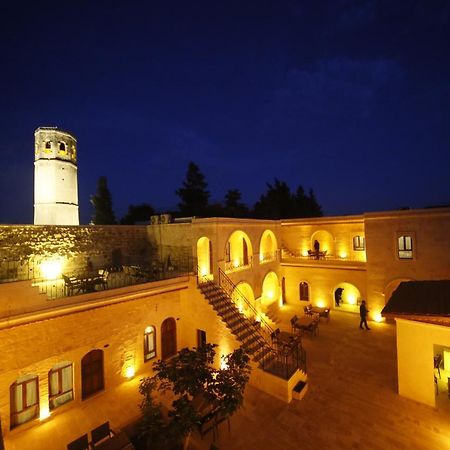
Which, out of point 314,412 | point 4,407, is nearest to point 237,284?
point 314,412

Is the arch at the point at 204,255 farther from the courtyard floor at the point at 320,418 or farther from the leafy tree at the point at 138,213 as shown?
the leafy tree at the point at 138,213

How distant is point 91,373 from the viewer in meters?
10.2

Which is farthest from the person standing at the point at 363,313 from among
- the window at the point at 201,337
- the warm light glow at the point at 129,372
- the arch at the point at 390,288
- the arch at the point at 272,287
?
the warm light glow at the point at 129,372

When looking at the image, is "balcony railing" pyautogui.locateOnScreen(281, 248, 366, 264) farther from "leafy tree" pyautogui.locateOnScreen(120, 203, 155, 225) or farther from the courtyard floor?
"leafy tree" pyautogui.locateOnScreen(120, 203, 155, 225)

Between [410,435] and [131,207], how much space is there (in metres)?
39.6

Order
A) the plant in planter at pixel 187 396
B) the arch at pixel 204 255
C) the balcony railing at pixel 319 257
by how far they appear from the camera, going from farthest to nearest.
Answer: the balcony railing at pixel 319 257 → the arch at pixel 204 255 → the plant in planter at pixel 187 396

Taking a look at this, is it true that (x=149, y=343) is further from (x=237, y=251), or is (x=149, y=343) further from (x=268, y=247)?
(x=268, y=247)

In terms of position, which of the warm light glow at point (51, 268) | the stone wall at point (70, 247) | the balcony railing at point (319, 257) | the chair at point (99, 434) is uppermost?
the stone wall at point (70, 247)

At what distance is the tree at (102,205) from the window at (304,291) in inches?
965

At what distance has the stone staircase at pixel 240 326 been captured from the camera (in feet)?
35.8

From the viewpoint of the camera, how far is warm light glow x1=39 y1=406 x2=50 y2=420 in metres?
8.85

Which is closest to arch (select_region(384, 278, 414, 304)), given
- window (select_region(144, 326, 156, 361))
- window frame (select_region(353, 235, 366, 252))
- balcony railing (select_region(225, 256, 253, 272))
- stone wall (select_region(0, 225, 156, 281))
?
window frame (select_region(353, 235, 366, 252))

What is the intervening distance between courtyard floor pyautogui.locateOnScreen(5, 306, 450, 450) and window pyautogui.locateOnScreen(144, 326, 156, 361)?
1.15 metres

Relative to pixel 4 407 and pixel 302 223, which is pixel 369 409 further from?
pixel 302 223
